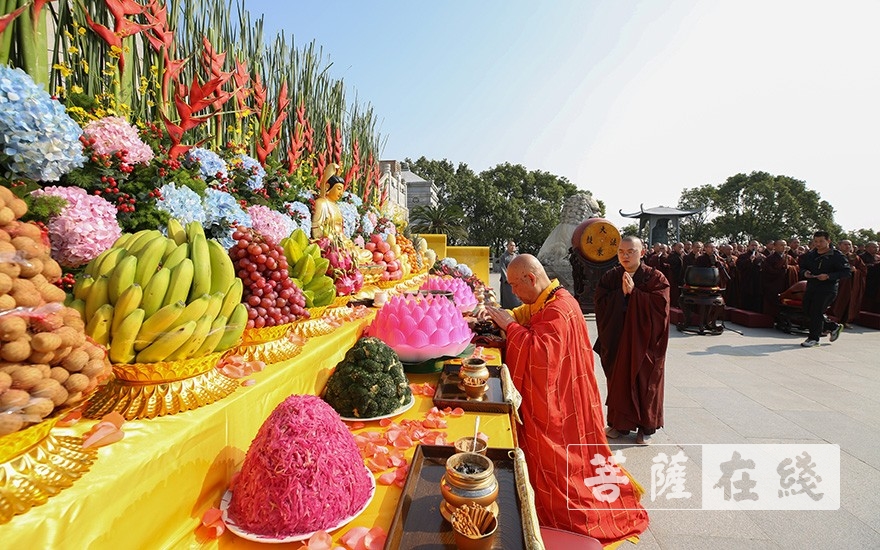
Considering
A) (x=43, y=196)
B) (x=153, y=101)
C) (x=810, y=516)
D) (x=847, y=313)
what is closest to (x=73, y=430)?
(x=43, y=196)

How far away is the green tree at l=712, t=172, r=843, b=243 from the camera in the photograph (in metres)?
32.8

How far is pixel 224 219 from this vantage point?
8.13 feet

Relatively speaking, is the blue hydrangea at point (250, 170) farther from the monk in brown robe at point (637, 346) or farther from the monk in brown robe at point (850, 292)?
the monk in brown robe at point (850, 292)

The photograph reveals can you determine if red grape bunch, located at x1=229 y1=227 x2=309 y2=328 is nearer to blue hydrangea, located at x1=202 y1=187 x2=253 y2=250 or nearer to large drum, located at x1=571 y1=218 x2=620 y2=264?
blue hydrangea, located at x1=202 y1=187 x2=253 y2=250

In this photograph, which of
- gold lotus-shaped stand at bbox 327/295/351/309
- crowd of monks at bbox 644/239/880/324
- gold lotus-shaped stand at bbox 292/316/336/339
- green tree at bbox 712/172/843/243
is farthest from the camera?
green tree at bbox 712/172/843/243

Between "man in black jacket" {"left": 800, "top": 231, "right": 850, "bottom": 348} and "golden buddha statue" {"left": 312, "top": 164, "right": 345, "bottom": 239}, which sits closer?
"golden buddha statue" {"left": 312, "top": 164, "right": 345, "bottom": 239}

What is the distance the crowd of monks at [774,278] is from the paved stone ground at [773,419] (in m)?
1.24

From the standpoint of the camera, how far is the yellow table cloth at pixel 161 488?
75 cm

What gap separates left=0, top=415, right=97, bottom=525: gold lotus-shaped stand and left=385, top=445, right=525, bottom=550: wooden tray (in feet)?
2.15

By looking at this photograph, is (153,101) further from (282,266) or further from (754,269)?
(754,269)

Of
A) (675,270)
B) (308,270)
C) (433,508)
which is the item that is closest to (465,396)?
(433,508)

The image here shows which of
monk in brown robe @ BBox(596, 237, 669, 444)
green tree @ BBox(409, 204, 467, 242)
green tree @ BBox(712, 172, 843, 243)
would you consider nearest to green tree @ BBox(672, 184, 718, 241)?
green tree @ BBox(712, 172, 843, 243)

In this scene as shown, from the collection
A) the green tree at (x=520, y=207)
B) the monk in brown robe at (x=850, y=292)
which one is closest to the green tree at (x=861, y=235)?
the green tree at (x=520, y=207)

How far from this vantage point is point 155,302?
45.4 inches
